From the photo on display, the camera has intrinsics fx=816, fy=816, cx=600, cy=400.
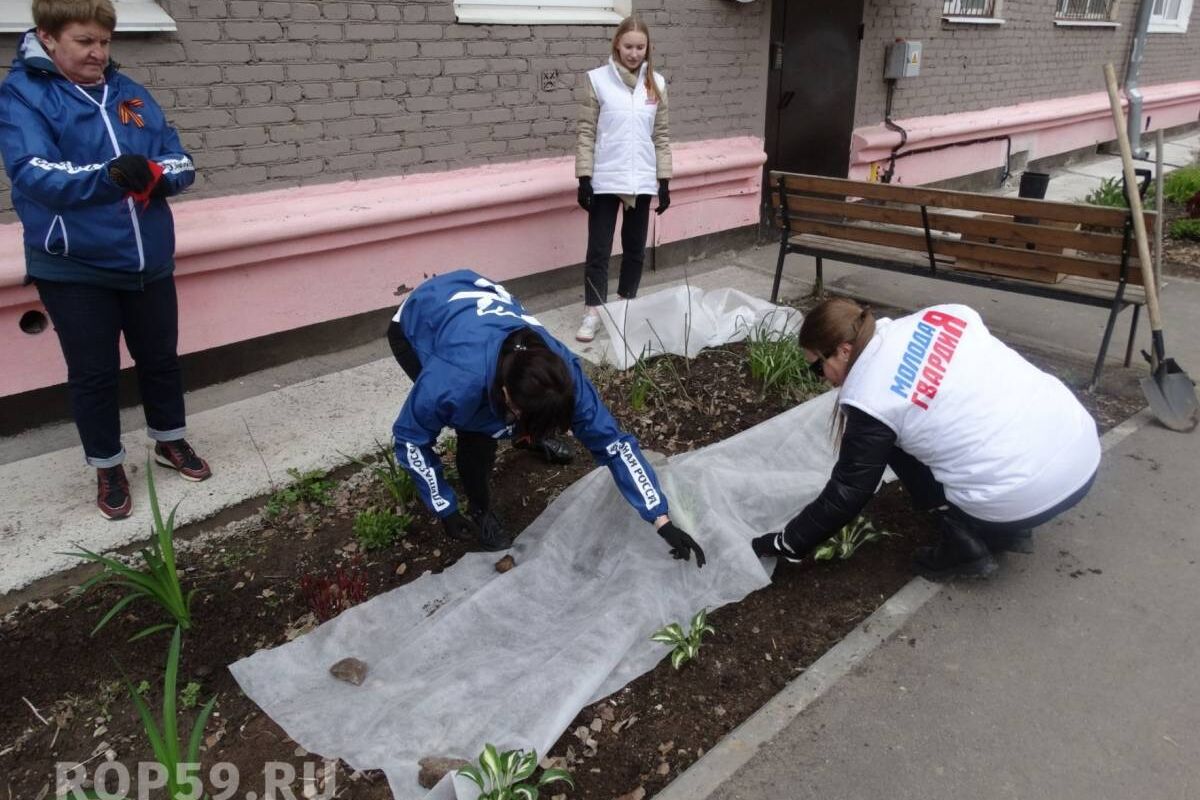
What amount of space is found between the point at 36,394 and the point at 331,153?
1.76 m

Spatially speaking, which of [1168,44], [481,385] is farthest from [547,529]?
[1168,44]

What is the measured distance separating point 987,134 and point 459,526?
27.2 ft

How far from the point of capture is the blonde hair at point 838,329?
2332 millimetres

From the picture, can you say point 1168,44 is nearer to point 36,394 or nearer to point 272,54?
point 272,54

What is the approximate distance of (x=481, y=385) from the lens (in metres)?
2.36

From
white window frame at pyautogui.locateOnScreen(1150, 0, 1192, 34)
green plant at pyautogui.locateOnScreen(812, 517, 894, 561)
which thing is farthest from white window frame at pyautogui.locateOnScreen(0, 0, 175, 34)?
white window frame at pyautogui.locateOnScreen(1150, 0, 1192, 34)

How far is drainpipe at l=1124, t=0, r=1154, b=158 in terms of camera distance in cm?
1031

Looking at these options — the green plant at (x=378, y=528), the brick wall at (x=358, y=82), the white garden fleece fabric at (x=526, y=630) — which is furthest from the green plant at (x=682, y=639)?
the brick wall at (x=358, y=82)

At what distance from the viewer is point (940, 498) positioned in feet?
8.98

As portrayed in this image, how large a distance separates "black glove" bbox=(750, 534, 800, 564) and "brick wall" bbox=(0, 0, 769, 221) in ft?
9.54

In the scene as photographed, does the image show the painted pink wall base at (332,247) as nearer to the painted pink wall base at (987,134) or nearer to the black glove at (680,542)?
the black glove at (680,542)

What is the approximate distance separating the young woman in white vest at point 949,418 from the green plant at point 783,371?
1478 mm

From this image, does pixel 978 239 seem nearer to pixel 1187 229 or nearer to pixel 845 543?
pixel 845 543

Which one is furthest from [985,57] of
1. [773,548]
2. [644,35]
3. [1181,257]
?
[773,548]
